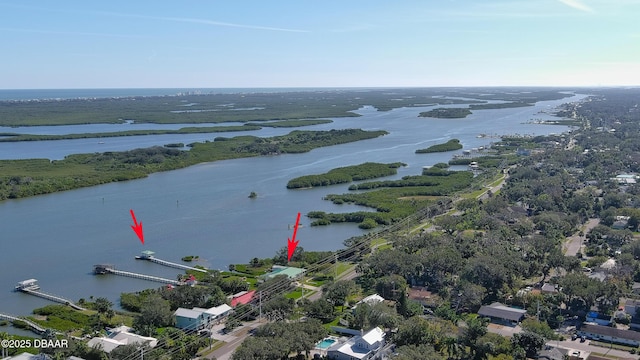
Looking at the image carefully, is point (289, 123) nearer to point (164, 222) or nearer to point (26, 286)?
point (164, 222)

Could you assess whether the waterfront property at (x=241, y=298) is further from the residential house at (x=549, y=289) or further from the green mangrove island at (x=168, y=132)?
the green mangrove island at (x=168, y=132)

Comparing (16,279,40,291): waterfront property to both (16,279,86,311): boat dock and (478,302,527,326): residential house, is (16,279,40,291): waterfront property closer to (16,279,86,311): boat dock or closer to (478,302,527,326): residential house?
(16,279,86,311): boat dock

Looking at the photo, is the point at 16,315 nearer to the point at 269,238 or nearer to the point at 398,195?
the point at 269,238

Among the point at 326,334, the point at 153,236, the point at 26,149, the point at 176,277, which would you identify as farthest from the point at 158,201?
the point at 26,149


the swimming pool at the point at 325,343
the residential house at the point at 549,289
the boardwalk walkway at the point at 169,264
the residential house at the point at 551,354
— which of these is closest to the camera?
the residential house at the point at 551,354

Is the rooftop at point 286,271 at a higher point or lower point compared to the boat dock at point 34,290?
higher

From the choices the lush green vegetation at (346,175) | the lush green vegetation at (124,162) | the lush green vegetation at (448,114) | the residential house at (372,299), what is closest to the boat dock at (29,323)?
the residential house at (372,299)
